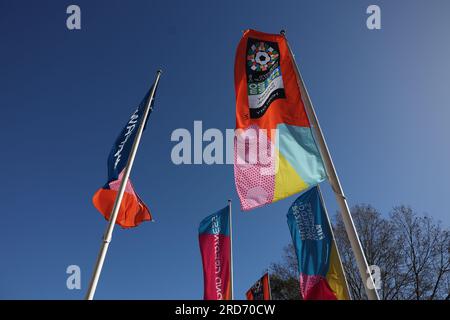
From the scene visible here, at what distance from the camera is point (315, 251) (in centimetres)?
1352

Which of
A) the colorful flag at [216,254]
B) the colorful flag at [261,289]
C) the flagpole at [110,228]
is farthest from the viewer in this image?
the colorful flag at [261,289]

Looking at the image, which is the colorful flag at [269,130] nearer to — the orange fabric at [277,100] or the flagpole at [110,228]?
the orange fabric at [277,100]

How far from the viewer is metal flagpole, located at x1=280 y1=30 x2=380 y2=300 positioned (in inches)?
217

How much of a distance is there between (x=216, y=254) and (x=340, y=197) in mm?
10194

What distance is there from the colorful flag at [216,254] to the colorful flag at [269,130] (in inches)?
340

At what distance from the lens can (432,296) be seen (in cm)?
2336

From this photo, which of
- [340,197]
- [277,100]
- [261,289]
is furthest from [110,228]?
[261,289]

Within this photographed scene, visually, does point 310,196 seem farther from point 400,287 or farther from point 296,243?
point 400,287

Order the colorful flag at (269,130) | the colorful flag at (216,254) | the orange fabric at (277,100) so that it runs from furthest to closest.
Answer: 1. the colorful flag at (216,254)
2. the orange fabric at (277,100)
3. the colorful flag at (269,130)

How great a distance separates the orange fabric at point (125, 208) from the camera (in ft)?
32.1

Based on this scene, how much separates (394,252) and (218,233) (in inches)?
516

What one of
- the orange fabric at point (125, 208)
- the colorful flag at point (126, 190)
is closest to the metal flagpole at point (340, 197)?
the colorful flag at point (126, 190)

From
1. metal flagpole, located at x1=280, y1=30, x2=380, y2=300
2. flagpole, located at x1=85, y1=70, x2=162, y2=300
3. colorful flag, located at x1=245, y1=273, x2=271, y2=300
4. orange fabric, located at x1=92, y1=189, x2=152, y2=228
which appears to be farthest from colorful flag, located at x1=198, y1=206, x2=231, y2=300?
metal flagpole, located at x1=280, y1=30, x2=380, y2=300
